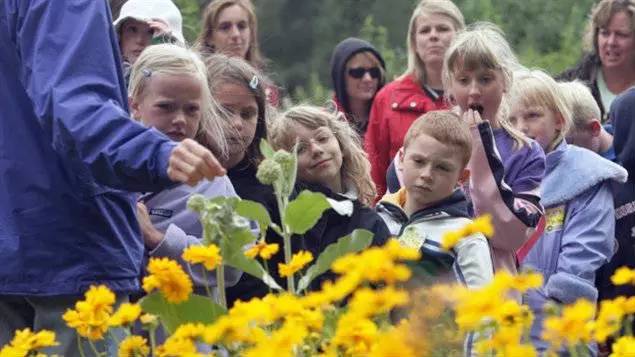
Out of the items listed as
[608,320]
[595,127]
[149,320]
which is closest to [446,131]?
[595,127]

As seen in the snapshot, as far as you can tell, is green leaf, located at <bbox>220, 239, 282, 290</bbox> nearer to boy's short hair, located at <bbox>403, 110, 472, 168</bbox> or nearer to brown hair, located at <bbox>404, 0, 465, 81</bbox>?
boy's short hair, located at <bbox>403, 110, 472, 168</bbox>

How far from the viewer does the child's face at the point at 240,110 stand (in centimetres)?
557

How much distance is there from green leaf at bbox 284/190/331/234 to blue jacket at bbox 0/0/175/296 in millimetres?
386

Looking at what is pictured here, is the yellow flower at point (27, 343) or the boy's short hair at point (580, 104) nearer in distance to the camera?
the yellow flower at point (27, 343)

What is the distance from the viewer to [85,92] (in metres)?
3.78

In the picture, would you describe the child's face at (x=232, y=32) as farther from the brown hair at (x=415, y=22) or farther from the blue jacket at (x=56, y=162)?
the blue jacket at (x=56, y=162)

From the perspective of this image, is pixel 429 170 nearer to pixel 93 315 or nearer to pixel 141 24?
pixel 141 24

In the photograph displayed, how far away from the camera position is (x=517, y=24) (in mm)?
17219

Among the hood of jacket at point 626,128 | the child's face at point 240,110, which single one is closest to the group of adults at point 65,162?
the child's face at point 240,110

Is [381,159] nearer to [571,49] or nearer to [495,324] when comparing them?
[495,324]

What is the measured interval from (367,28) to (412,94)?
9.68 m

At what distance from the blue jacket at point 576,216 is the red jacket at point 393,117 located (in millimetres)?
1146

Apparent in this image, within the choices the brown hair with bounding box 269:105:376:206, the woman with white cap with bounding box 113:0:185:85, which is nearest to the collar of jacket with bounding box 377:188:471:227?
the brown hair with bounding box 269:105:376:206

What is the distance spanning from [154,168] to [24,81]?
612mm
